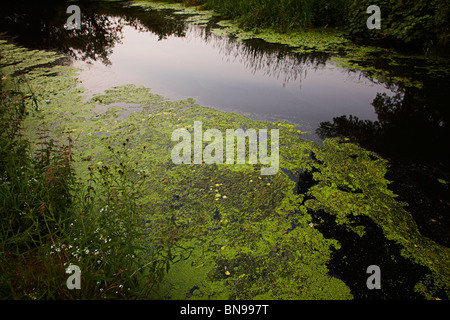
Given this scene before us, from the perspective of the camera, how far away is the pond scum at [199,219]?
1.29m

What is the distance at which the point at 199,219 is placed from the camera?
1.87 m

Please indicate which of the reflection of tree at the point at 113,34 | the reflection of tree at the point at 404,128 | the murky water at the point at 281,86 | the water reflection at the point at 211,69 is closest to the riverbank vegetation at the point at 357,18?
the murky water at the point at 281,86

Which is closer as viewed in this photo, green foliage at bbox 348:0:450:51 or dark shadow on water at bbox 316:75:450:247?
dark shadow on water at bbox 316:75:450:247

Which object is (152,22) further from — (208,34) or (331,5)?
(331,5)

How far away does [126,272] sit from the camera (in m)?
1.25

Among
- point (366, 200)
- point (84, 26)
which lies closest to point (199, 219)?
point (366, 200)

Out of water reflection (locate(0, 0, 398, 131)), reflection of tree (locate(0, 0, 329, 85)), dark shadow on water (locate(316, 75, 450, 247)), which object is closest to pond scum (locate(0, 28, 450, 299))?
dark shadow on water (locate(316, 75, 450, 247))

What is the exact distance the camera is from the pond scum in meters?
1.29

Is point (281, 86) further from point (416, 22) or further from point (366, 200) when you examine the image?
point (416, 22)

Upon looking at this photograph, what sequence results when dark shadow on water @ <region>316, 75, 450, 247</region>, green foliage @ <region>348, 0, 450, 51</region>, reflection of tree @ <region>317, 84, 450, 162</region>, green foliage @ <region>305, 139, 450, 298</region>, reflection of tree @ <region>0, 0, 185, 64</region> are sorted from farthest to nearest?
reflection of tree @ <region>0, 0, 185, 64</region>
green foliage @ <region>348, 0, 450, 51</region>
reflection of tree @ <region>317, 84, 450, 162</region>
dark shadow on water @ <region>316, 75, 450, 247</region>
green foliage @ <region>305, 139, 450, 298</region>

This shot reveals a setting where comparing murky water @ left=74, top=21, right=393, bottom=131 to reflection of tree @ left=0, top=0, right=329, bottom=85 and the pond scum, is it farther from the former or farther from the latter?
the pond scum
